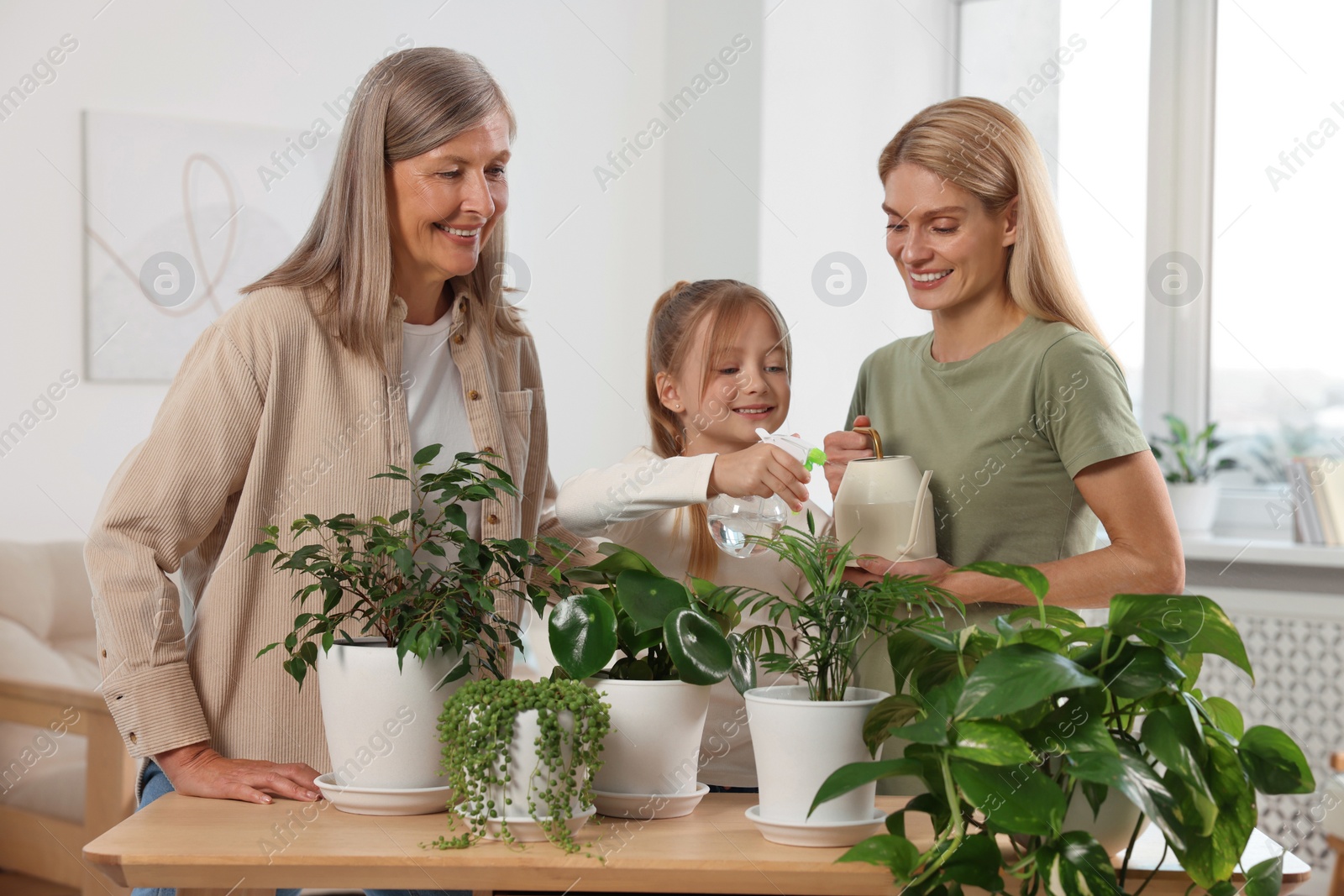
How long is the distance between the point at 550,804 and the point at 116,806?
1842mm

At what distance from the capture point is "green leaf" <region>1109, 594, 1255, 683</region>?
0.84m

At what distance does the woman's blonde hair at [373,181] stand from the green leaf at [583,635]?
0.45 m

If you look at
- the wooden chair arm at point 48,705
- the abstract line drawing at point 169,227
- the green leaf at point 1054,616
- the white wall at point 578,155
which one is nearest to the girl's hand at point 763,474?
the green leaf at point 1054,616

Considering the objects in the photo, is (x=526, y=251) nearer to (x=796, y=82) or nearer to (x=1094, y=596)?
(x=796, y=82)

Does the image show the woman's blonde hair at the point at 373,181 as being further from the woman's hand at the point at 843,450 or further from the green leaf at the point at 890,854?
the green leaf at the point at 890,854

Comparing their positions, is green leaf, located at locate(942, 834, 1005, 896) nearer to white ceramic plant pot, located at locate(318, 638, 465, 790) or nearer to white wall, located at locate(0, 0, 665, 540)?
white ceramic plant pot, located at locate(318, 638, 465, 790)

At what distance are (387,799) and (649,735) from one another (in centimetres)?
23

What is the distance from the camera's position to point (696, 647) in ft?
3.09

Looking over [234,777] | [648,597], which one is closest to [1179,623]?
[648,597]

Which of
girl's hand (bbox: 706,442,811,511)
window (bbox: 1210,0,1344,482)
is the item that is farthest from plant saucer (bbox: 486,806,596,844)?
window (bbox: 1210,0,1344,482)

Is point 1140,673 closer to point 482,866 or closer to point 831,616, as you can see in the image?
point 831,616

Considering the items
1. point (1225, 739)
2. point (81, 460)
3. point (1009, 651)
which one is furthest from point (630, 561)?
point (81, 460)

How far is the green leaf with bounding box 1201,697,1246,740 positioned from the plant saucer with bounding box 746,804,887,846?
28 cm

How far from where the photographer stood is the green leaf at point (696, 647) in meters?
0.93
